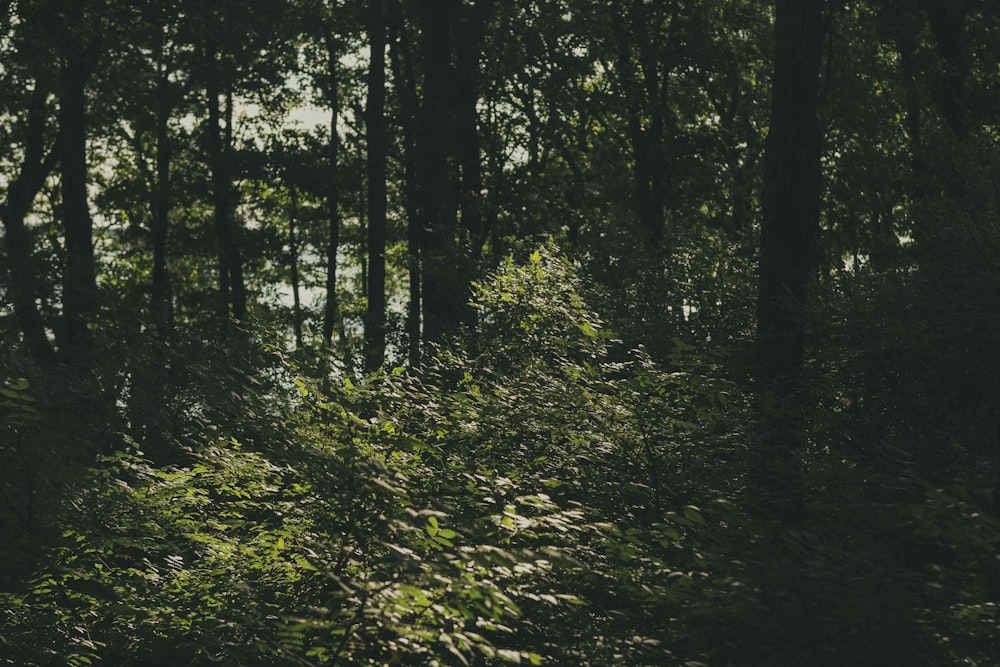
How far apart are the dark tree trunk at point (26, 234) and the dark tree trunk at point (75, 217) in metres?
0.90

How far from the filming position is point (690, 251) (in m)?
15.4

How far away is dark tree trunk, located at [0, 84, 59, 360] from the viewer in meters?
19.2

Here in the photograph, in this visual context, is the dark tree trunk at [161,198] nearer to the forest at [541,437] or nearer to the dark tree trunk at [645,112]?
the forest at [541,437]

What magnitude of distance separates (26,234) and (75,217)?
252cm

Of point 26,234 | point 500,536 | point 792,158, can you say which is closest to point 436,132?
point 26,234

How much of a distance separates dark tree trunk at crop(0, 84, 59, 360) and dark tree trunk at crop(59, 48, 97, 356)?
0.90m

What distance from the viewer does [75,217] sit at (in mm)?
19438

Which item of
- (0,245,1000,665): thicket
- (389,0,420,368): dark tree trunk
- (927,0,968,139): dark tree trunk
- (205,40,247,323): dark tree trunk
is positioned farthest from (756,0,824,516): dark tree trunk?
(205,40,247,323): dark tree trunk

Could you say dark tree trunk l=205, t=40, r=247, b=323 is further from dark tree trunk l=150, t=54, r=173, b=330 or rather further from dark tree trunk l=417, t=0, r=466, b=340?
dark tree trunk l=417, t=0, r=466, b=340

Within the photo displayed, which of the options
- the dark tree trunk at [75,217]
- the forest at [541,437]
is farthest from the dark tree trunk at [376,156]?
the dark tree trunk at [75,217]

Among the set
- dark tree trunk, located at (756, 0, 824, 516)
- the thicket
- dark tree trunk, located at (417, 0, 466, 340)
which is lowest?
the thicket

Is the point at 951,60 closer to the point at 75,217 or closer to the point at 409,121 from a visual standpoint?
the point at 409,121

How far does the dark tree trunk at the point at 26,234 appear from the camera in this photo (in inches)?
755

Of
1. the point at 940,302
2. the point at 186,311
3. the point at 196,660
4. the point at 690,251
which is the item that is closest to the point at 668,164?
the point at 690,251
